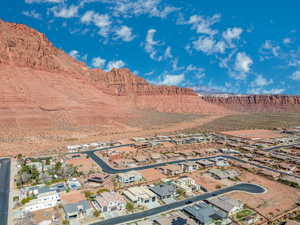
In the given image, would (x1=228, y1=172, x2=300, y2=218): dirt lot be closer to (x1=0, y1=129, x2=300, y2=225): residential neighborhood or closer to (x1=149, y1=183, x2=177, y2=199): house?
(x1=0, y1=129, x2=300, y2=225): residential neighborhood

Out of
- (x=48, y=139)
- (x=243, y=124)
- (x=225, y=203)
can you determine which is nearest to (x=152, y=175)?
(x=225, y=203)

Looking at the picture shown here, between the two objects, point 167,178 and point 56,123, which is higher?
point 56,123

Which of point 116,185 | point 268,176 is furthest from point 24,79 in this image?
point 268,176

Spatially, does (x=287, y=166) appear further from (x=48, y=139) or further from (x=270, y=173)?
(x=48, y=139)

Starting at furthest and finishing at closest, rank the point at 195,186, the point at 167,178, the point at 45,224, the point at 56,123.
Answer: the point at 56,123
the point at 167,178
the point at 195,186
the point at 45,224

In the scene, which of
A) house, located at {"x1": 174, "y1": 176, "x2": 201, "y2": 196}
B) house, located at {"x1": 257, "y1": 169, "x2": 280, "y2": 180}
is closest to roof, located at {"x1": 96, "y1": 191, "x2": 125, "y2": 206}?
house, located at {"x1": 174, "y1": 176, "x2": 201, "y2": 196}

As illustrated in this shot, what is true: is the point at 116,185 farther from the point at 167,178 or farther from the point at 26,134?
the point at 26,134

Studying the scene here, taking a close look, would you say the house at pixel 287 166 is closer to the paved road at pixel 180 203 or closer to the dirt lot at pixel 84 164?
the paved road at pixel 180 203
